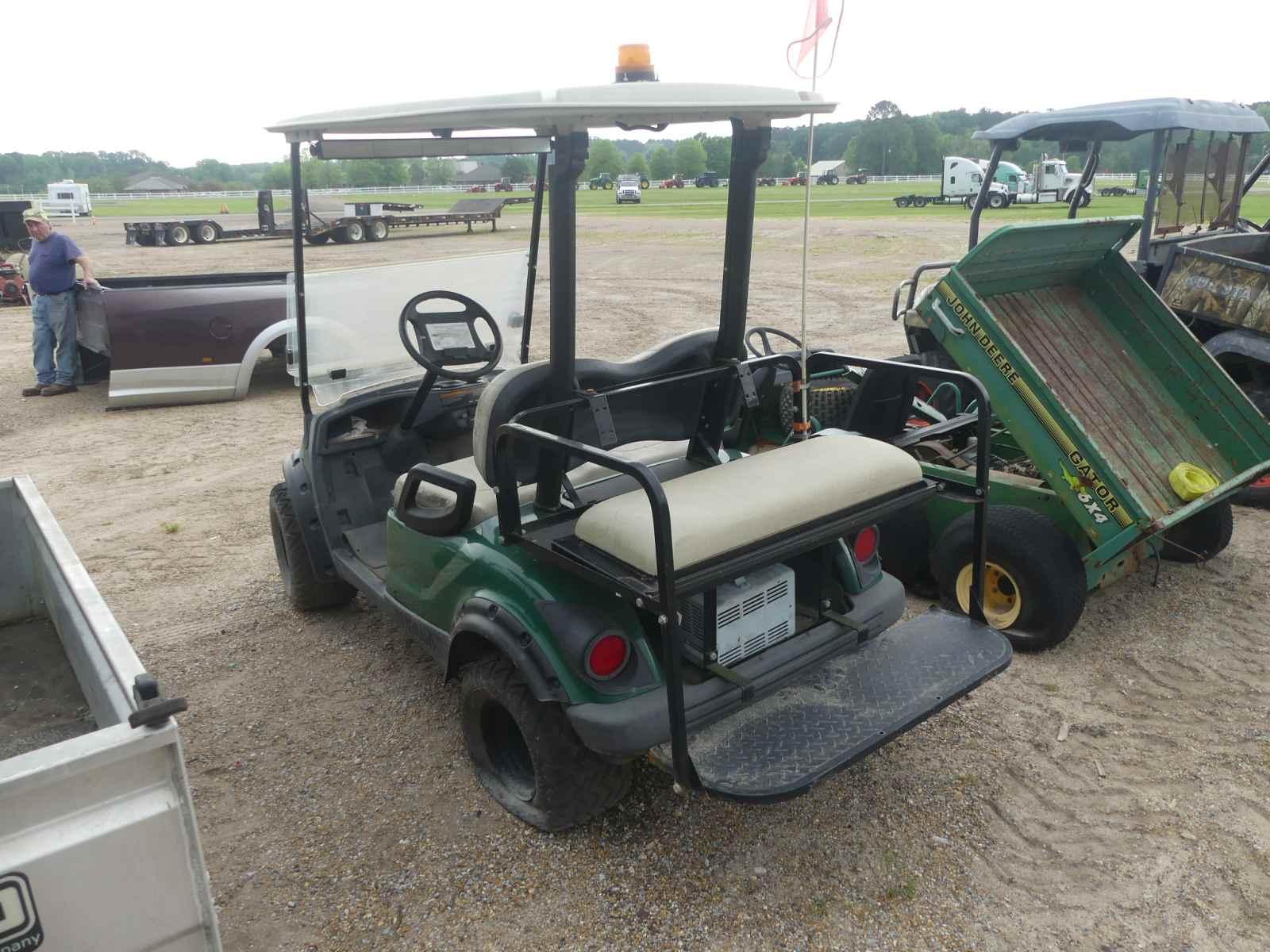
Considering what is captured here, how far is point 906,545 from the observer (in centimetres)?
429

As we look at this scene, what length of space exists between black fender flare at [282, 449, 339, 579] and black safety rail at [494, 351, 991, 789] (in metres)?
1.53

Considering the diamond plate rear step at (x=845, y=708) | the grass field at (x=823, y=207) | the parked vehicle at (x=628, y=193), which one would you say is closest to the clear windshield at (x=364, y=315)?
the diamond plate rear step at (x=845, y=708)

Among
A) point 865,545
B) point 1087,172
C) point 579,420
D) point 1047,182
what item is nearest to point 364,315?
point 579,420

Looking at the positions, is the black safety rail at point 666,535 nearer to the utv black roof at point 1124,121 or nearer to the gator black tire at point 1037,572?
the gator black tire at point 1037,572

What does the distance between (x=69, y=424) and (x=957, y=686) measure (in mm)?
7805

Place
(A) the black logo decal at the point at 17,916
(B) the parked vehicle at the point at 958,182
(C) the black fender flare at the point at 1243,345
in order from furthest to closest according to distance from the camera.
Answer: (B) the parked vehicle at the point at 958,182 → (C) the black fender flare at the point at 1243,345 → (A) the black logo decal at the point at 17,916

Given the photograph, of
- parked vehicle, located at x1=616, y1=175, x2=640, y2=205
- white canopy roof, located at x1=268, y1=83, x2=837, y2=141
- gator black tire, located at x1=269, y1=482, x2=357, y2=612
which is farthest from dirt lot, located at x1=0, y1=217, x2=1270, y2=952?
parked vehicle, located at x1=616, y1=175, x2=640, y2=205

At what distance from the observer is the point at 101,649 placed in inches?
73.5

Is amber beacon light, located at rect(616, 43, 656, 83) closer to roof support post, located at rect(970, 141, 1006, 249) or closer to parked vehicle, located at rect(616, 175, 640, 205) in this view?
roof support post, located at rect(970, 141, 1006, 249)

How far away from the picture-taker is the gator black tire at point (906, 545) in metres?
4.24

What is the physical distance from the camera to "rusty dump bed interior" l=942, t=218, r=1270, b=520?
3.89 metres

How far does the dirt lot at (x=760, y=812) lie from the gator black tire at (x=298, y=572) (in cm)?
9

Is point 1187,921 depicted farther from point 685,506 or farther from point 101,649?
point 101,649

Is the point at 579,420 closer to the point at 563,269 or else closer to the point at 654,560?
the point at 563,269
